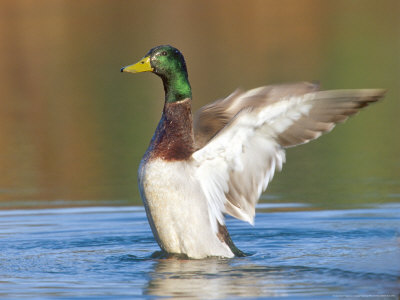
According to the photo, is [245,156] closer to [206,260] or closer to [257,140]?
[257,140]

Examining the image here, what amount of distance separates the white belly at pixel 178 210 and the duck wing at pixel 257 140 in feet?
0.31

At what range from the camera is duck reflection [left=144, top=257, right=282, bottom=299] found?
6.63 meters

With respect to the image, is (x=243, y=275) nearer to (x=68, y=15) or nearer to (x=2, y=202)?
(x=2, y=202)

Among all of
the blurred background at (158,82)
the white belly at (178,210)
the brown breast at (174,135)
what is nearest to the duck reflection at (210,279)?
Result: the white belly at (178,210)

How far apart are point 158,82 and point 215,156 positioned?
15.7 m

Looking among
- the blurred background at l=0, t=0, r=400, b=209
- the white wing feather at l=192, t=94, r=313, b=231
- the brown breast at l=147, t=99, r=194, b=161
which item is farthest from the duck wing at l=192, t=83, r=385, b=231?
the blurred background at l=0, t=0, r=400, b=209

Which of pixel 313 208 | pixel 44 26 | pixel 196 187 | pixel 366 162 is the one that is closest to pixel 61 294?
pixel 196 187

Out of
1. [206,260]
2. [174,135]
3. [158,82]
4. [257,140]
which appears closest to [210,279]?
[206,260]

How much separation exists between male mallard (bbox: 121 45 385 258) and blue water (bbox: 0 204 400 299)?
11.4 inches

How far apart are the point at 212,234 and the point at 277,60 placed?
17.7 meters

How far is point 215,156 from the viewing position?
24.6ft

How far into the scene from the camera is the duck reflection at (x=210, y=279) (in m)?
6.63

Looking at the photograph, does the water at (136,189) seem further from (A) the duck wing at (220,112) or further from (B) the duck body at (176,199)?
(A) the duck wing at (220,112)

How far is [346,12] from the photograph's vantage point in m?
41.2
